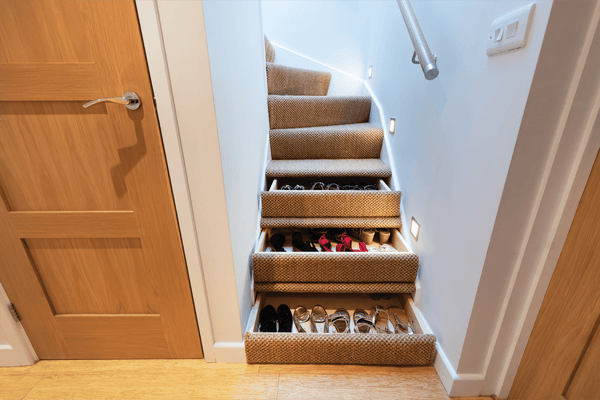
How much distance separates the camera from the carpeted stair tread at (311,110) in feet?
6.82

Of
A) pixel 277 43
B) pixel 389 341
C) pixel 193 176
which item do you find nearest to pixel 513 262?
pixel 389 341

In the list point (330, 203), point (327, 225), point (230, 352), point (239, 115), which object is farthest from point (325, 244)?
point (239, 115)

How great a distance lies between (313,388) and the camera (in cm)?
107

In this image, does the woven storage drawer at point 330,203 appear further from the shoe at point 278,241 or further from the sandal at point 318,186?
the sandal at point 318,186

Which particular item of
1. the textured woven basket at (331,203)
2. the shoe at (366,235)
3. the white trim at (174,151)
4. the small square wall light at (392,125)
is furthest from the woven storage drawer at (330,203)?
the white trim at (174,151)

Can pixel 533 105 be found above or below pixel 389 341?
above

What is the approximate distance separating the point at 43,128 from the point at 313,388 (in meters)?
1.36

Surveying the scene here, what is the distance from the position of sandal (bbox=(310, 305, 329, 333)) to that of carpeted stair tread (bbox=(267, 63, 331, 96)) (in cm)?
177

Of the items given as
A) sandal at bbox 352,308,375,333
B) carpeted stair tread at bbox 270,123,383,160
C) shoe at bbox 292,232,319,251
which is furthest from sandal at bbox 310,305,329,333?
carpeted stair tread at bbox 270,123,383,160

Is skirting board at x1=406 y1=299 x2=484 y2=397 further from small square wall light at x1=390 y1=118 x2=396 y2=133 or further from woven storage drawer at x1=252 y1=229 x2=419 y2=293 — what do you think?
small square wall light at x1=390 y1=118 x2=396 y2=133

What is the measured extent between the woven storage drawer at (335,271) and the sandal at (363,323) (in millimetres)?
126

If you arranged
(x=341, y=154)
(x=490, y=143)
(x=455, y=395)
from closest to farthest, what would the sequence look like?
(x=490, y=143) < (x=455, y=395) < (x=341, y=154)

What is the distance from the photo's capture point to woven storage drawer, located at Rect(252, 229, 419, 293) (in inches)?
51.8

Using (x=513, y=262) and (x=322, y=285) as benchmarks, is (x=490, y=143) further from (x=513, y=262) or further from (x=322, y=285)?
(x=322, y=285)
